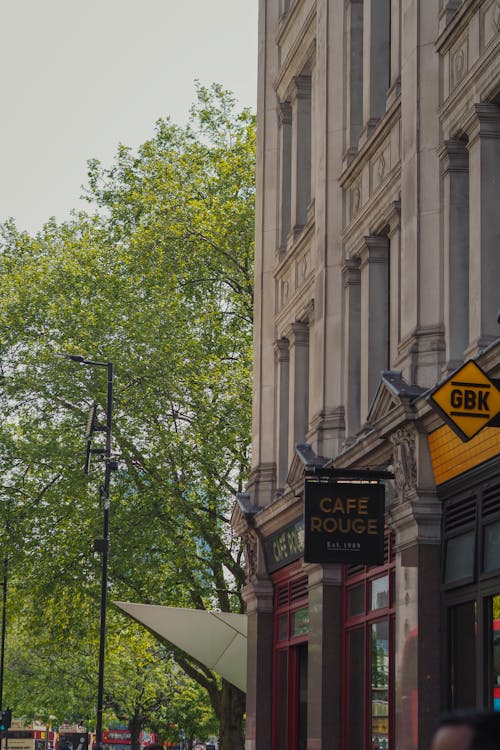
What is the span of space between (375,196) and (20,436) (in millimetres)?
21739

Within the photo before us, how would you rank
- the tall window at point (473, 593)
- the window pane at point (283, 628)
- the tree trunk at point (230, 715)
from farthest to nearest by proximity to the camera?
1. the tree trunk at point (230, 715)
2. the window pane at point (283, 628)
3. the tall window at point (473, 593)

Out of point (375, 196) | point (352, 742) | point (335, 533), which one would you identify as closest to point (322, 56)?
point (375, 196)

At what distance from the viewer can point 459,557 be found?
1490 centimetres

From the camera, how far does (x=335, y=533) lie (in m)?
17.2

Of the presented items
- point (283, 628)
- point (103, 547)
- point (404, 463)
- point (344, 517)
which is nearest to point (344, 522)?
point (344, 517)

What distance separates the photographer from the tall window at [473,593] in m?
13.9

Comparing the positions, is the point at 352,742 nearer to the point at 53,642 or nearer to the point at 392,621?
the point at 392,621

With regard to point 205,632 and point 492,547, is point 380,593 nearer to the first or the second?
point 492,547

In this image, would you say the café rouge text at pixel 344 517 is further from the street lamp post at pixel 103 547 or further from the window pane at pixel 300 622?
the street lamp post at pixel 103 547

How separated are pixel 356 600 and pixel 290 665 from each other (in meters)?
4.57

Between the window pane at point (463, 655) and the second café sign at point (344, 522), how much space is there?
6.40ft

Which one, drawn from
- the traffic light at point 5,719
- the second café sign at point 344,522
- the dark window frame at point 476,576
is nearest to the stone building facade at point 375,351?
the dark window frame at point 476,576

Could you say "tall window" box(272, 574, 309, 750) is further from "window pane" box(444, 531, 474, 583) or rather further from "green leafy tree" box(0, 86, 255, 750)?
"green leafy tree" box(0, 86, 255, 750)

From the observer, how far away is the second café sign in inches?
666
